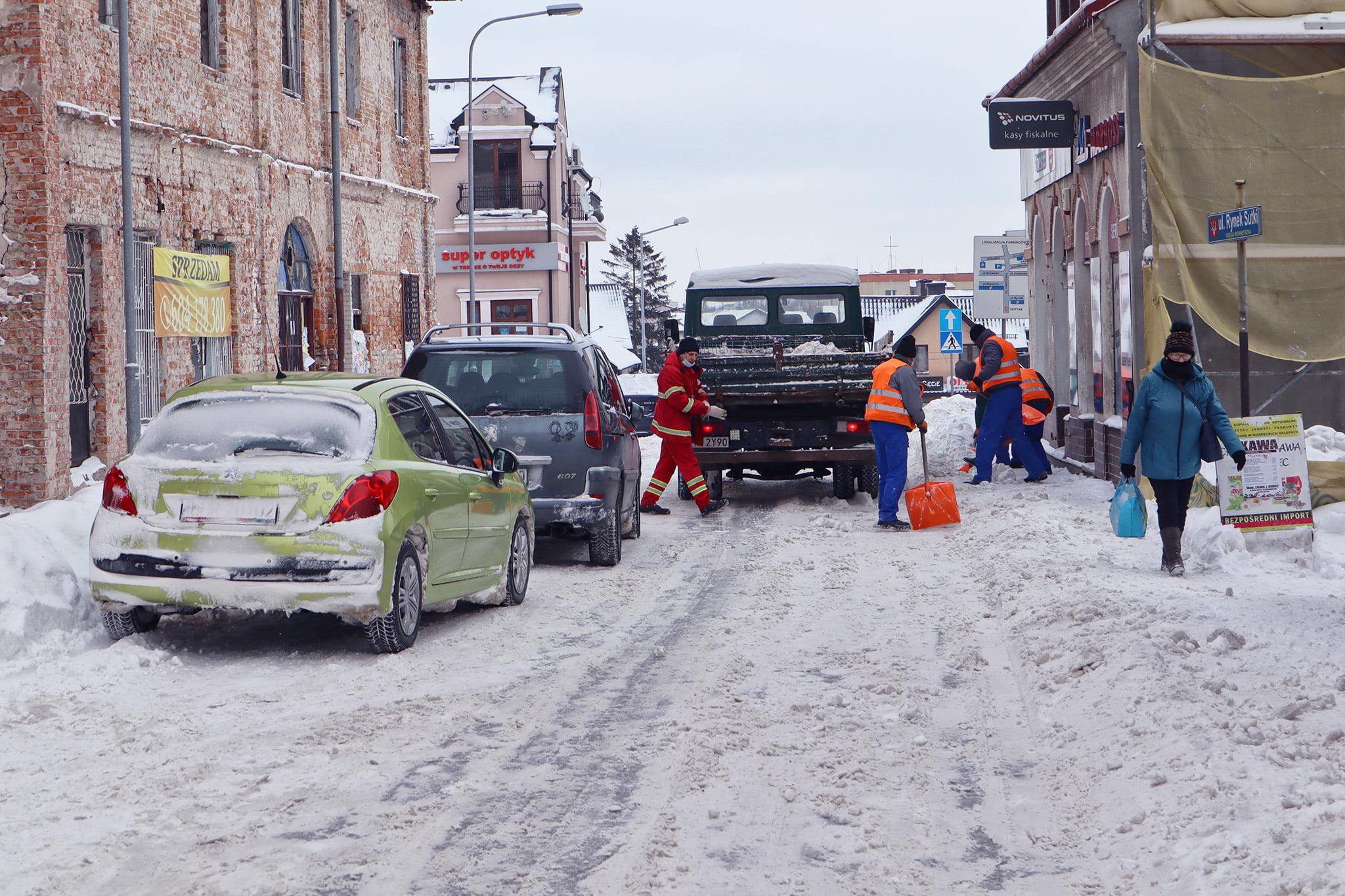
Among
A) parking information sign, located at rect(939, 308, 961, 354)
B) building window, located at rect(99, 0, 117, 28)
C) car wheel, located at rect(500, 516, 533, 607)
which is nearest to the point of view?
car wheel, located at rect(500, 516, 533, 607)

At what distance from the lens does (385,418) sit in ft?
28.1

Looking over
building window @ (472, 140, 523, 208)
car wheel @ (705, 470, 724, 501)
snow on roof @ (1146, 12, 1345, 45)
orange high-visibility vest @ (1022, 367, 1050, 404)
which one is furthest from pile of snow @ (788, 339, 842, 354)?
building window @ (472, 140, 523, 208)

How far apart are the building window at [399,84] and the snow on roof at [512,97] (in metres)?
23.1

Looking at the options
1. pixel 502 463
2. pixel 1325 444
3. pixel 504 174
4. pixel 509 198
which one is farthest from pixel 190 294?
pixel 504 174

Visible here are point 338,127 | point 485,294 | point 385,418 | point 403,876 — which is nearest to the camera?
point 403,876

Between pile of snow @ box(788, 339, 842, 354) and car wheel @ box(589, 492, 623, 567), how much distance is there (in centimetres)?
741

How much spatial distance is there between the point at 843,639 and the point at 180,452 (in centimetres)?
380

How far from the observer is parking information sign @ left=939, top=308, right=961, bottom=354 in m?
31.4

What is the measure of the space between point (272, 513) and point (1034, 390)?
13.5 metres

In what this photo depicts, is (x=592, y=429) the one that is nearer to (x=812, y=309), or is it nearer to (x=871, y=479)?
(x=871, y=479)

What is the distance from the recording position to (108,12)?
16.9 m

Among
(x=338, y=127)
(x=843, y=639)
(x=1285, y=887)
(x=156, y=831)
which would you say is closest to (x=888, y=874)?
(x=1285, y=887)

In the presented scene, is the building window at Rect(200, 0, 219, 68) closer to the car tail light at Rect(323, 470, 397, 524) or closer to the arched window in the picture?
the arched window

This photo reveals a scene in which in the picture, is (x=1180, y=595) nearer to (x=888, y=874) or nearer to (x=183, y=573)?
(x=888, y=874)
